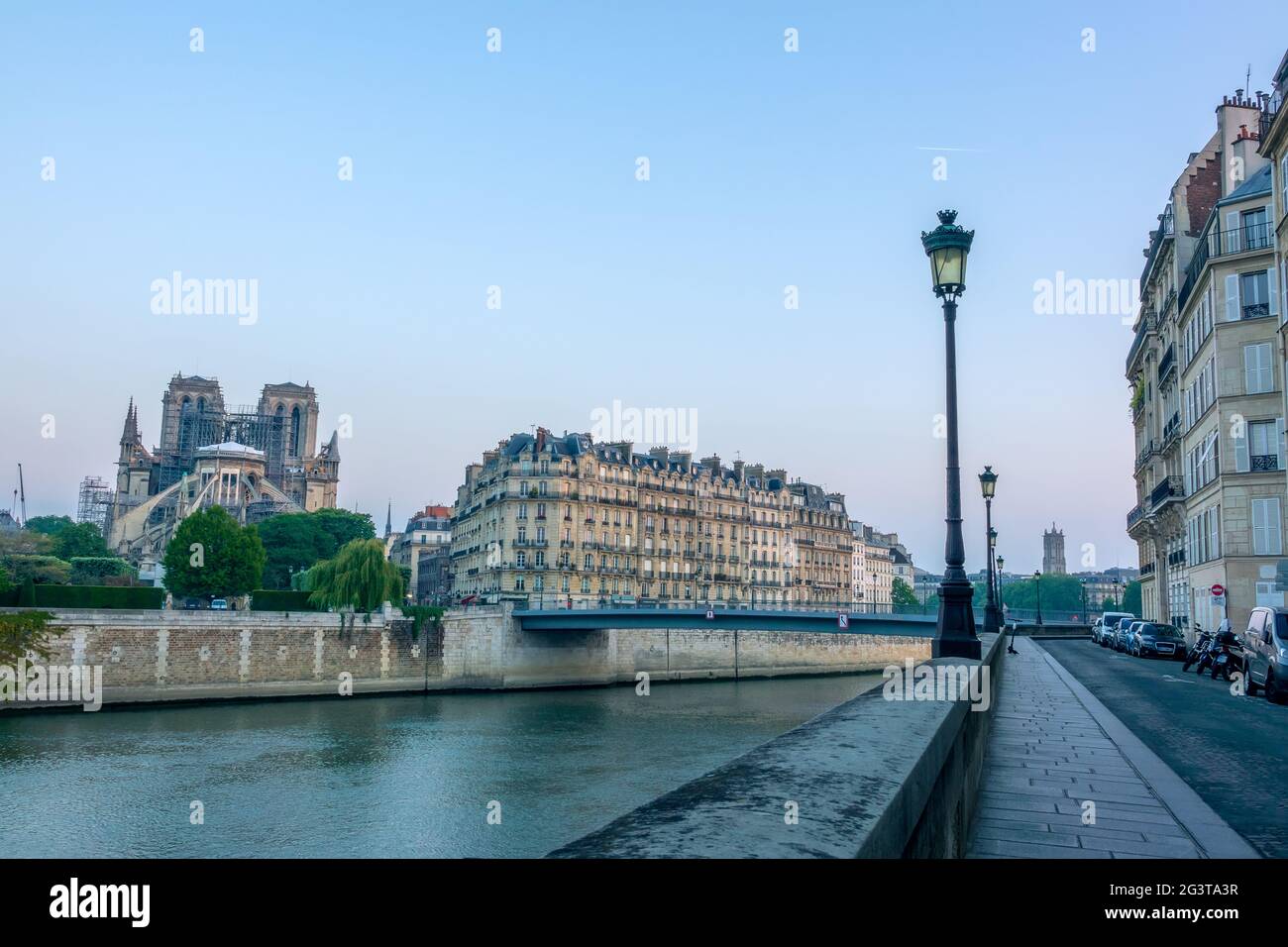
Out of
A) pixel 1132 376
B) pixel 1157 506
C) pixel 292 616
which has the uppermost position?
pixel 1132 376

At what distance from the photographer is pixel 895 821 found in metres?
3.04

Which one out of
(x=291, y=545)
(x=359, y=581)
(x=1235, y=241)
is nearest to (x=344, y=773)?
(x=359, y=581)

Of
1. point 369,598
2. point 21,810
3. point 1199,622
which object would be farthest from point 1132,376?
point 21,810

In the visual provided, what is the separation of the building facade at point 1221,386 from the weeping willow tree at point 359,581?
41.5 meters

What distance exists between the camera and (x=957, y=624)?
1232 centimetres

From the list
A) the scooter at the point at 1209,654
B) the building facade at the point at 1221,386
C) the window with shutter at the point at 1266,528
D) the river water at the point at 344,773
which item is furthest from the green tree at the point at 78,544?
the scooter at the point at 1209,654

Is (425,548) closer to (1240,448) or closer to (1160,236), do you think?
(1160,236)

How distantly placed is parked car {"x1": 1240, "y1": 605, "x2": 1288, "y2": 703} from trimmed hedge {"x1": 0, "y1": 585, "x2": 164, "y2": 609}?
49.7m

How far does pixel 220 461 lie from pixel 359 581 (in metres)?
80.6

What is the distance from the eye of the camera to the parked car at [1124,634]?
3706cm

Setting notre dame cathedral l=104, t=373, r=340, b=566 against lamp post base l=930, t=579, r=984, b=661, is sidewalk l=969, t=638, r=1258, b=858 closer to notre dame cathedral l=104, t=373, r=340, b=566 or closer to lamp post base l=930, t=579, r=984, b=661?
lamp post base l=930, t=579, r=984, b=661

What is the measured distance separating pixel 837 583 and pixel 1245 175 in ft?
255
